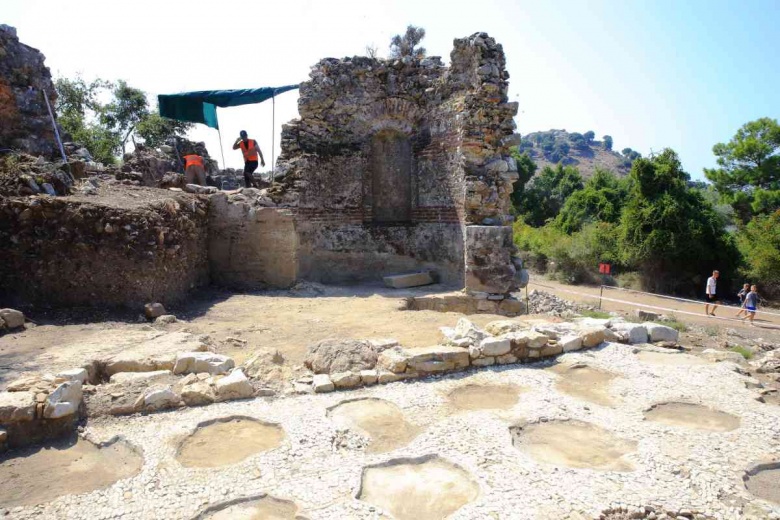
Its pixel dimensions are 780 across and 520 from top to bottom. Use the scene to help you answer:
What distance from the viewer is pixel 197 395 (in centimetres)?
421

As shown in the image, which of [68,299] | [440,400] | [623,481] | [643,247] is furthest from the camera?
[643,247]

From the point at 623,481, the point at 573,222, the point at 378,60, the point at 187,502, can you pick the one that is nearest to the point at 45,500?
the point at 187,502

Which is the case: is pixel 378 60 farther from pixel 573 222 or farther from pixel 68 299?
pixel 573 222

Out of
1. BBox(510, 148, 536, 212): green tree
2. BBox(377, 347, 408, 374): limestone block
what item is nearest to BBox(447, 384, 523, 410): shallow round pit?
BBox(377, 347, 408, 374): limestone block

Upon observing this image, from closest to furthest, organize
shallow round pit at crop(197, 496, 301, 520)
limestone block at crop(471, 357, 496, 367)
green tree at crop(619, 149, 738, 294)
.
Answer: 1. shallow round pit at crop(197, 496, 301, 520)
2. limestone block at crop(471, 357, 496, 367)
3. green tree at crop(619, 149, 738, 294)

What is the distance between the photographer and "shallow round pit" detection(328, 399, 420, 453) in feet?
12.2

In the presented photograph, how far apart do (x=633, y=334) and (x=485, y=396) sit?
9.01ft

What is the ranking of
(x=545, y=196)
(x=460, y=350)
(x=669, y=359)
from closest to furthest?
1. (x=460, y=350)
2. (x=669, y=359)
3. (x=545, y=196)

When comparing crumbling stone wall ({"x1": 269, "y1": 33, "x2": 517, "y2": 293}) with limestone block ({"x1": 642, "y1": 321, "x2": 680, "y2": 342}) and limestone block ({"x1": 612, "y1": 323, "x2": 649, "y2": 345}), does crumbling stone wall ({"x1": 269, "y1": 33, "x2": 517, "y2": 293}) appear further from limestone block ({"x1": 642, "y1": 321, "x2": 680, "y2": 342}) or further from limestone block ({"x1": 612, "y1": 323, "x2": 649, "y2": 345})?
limestone block ({"x1": 642, "y1": 321, "x2": 680, "y2": 342})

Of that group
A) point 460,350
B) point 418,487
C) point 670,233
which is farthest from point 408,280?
point 670,233

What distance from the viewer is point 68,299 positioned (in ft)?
21.1

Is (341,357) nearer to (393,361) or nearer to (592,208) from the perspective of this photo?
(393,361)

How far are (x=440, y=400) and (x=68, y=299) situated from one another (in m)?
5.20

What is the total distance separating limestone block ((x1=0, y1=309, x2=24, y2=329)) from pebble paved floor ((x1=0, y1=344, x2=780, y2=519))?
2794 millimetres
